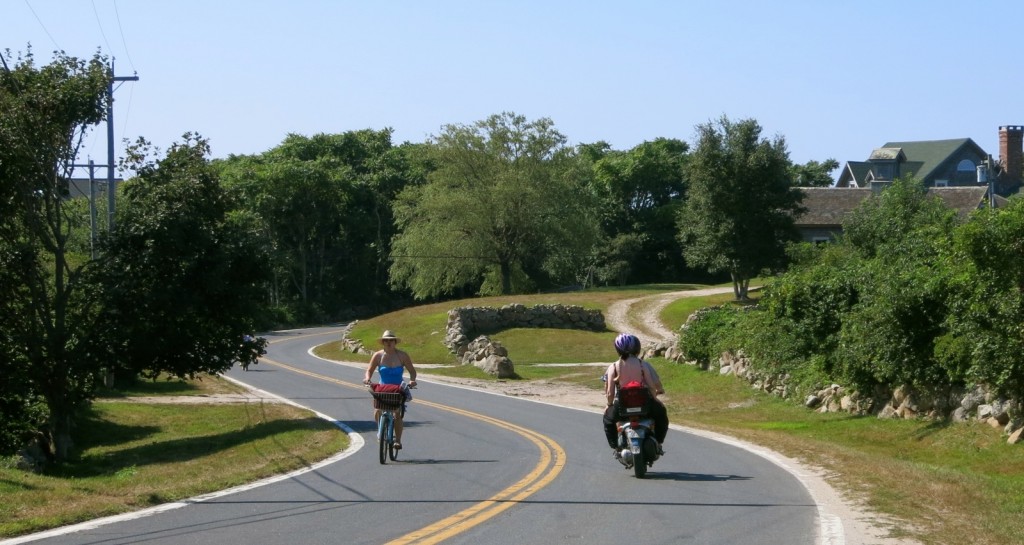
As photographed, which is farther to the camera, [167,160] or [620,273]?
[620,273]

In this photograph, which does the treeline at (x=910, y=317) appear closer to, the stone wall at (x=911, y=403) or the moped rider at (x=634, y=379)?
the stone wall at (x=911, y=403)

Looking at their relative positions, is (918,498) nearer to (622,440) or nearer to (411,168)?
(622,440)

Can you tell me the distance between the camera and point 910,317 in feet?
76.1

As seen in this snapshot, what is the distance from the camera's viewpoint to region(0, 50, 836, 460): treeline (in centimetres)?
2464

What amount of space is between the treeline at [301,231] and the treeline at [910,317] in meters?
13.5

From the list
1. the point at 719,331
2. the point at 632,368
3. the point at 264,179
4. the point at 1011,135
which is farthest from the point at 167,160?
the point at 1011,135

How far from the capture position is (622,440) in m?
14.1

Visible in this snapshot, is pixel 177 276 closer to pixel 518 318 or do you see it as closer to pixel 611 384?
pixel 611 384

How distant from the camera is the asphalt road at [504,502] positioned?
990cm

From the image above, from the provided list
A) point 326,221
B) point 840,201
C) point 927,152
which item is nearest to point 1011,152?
point 927,152

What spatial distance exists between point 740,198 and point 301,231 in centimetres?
3918

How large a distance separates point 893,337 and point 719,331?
1334 centimetres

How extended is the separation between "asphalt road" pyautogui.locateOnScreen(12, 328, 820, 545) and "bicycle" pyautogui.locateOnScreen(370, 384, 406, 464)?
248 mm

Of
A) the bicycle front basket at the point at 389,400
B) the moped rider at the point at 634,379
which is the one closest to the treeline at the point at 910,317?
the moped rider at the point at 634,379
